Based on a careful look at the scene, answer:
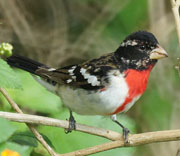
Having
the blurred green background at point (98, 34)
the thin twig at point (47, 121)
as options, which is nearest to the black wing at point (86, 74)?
the thin twig at point (47, 121)

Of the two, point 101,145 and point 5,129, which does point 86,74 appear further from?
point 5,129

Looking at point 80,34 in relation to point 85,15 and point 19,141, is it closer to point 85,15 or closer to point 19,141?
point 85,15

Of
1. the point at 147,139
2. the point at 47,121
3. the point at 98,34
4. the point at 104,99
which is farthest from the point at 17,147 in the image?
the point at 98,34

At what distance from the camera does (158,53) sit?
243 centimetres

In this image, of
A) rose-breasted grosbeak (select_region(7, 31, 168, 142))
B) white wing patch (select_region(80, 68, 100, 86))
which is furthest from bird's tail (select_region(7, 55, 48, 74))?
white wing patch (select_region(80, 68, 100, 86))

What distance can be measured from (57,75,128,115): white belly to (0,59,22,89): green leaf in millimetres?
848

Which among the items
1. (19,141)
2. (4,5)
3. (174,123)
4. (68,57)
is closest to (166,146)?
(174,123)

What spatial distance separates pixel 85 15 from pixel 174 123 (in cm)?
153

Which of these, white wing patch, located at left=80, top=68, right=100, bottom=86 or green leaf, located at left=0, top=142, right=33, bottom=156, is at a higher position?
white wing patch, located at left=80, top=68, right=100, bottom=86

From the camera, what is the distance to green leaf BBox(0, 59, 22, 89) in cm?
157

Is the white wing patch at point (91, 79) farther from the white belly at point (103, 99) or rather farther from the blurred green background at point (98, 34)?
the blurred green background at point (98, 34)

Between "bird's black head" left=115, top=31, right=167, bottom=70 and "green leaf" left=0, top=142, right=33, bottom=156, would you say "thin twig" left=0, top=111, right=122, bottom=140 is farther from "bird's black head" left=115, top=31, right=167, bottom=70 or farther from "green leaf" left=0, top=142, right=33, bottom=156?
"bird's black head" left=115, top=31, right=167, bottom=70

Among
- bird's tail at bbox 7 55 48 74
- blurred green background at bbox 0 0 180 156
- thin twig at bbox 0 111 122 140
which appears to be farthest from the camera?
blurred green background at bbox 0 0 180 156

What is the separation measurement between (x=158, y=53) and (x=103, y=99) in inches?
16.3
